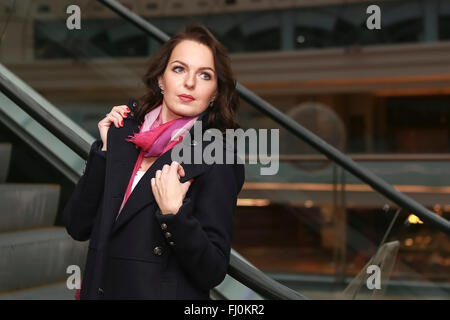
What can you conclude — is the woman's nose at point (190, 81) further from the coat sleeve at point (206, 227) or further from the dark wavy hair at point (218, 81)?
the coat sleeve at point (206, 227)

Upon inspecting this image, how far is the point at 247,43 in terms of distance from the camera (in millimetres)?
10969

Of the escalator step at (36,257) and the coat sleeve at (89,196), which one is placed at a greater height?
the coat sleeve at (89,196)

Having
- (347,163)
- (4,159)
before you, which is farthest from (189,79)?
(4,159)

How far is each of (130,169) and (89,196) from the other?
0.38ft

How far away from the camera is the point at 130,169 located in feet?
4.28

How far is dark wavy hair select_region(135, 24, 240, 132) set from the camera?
4.30ft

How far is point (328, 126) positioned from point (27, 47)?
574cm

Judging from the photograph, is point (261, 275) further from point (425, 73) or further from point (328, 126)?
point (425, 73)

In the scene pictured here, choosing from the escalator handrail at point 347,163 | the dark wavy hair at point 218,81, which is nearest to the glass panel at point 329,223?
the escalator handrail at point 347,163

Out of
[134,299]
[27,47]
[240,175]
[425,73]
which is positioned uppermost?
[425,73]

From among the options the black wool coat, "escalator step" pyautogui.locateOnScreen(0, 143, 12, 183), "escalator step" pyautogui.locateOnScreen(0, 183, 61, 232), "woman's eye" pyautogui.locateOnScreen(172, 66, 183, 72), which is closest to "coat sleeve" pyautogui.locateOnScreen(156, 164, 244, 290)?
the black wool coat

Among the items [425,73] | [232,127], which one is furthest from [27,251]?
[425,73]

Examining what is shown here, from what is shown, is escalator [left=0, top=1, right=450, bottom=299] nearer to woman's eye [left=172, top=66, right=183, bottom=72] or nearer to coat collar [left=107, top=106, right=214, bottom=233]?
coat collar [left=107, top=106, right=214, bottom=233]

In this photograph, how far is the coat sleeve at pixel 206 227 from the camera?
1.16m
